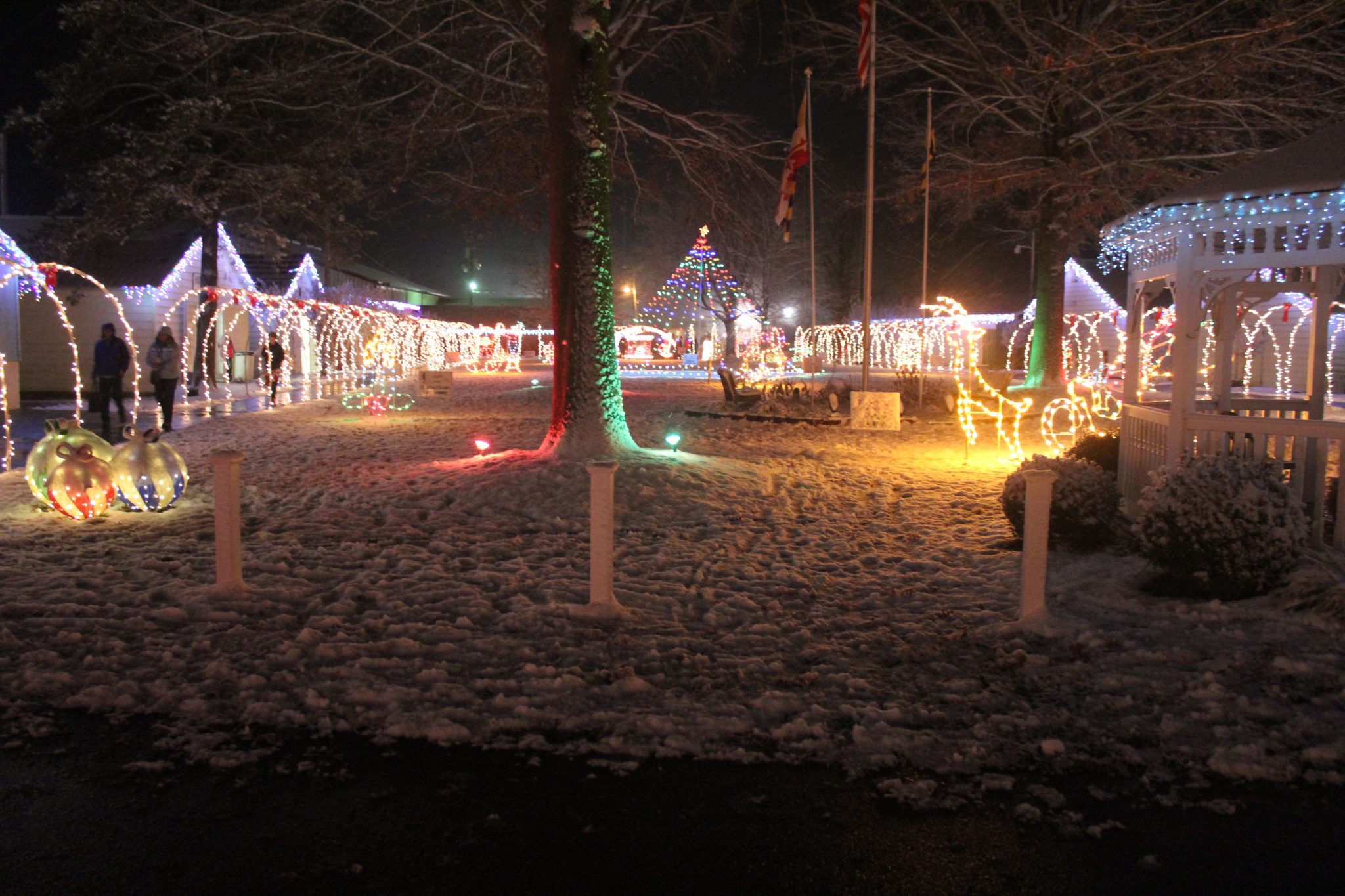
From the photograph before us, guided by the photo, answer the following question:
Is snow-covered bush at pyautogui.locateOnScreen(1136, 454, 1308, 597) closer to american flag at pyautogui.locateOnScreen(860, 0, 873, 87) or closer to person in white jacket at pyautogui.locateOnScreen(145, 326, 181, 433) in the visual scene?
american flag at pyautogui.locateOnScreen(860, 0, 873, 87)

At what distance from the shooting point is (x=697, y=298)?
189 feet

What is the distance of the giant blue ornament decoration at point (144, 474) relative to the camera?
9219mm

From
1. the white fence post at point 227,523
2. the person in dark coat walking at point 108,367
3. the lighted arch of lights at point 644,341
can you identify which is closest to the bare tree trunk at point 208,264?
the person in dark coat walking at point 108,367

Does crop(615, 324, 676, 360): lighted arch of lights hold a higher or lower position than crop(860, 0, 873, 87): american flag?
lower

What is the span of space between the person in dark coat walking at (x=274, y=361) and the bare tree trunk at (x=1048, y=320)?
18586 mm

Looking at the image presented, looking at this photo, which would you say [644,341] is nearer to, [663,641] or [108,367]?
[108,367]

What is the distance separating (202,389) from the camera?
21.3m

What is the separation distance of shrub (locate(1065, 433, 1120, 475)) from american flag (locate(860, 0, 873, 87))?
28.5 feet

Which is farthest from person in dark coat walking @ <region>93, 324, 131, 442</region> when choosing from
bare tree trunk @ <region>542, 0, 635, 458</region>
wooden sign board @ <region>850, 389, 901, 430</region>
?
wooden sign board @ <region>850, 389, 901, 430</region>

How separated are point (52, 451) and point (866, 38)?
13.7 metres

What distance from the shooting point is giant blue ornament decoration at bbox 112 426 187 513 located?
9219 mm

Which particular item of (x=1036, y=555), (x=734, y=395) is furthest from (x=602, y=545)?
(x=734, y=395)

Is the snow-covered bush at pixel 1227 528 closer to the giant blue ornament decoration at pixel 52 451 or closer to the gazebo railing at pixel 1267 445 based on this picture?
the gazebo railing at pixel 1267 445

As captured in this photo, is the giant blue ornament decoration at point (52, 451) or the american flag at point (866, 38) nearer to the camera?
the giant blue ornament decoration at point (52, 451)
